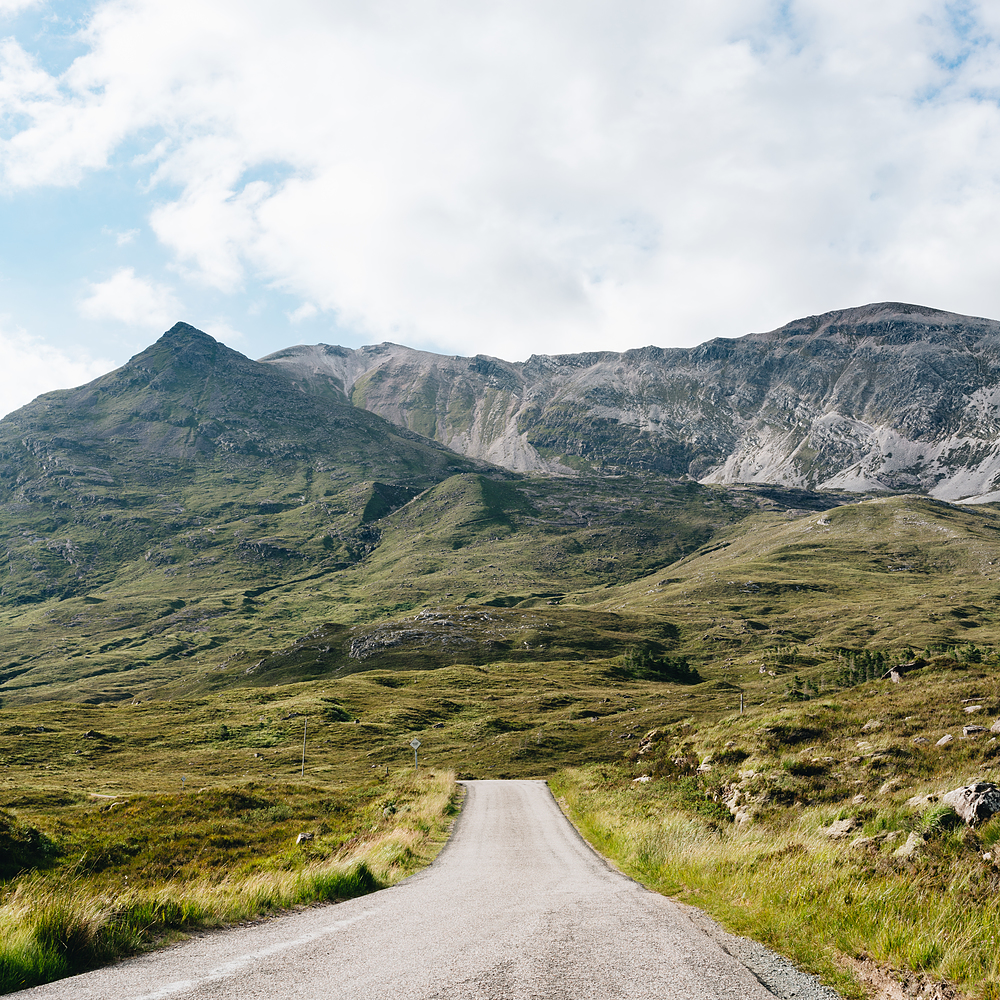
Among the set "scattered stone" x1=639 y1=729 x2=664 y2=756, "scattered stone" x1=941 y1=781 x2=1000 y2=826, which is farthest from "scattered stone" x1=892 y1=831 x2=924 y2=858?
"scattered stone" x1=639 y1=729 x2=664 y2=756

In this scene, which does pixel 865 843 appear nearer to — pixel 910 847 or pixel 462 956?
pixel 910 847

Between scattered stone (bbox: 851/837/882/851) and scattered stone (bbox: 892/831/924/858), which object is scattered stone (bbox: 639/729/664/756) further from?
scattered stone (bbox: 892/831/924/858)

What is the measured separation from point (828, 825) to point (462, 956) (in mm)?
15124

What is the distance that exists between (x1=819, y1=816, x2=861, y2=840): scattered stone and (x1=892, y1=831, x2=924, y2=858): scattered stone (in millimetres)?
3288

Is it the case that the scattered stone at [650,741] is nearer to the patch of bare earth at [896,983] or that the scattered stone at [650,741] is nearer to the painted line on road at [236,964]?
the painted line on road at [236,964]

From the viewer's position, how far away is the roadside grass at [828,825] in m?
8.48

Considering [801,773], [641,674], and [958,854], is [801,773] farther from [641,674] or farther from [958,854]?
[641,674]

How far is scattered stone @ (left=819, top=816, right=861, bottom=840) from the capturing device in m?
17.0

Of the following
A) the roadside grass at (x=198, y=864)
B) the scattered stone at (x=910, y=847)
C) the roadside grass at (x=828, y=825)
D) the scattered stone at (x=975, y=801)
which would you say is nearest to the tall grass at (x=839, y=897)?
the roadside grass at (x=828, y=825)

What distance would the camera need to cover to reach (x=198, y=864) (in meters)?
29.8

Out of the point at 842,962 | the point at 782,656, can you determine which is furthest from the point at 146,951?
the point at 782,656

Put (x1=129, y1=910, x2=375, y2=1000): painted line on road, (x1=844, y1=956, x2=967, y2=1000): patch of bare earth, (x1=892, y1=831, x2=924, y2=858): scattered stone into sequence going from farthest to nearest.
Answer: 1. (x1=892, y1=831, x2=924, y2=858): scattered stone
2. (x1=129, y1=910, x2=375, y2=1000): painted line on road
3. (x1=844, y1=956, x2=967, y2=1000): patch of bare earth

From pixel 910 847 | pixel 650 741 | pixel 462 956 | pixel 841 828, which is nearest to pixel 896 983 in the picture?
pixel 462 956

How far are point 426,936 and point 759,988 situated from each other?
17.2ft
